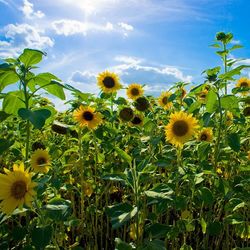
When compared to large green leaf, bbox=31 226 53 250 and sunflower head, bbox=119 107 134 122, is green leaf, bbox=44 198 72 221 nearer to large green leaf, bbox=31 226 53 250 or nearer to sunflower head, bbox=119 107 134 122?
large green leaf, bbox=31 226 53 250

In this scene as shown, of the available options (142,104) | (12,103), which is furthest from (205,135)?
(12,103)

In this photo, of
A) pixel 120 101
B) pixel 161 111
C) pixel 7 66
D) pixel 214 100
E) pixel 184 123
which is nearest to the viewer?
pixel 7 66

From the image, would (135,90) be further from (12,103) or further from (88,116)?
(12,103)

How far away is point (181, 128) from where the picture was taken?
2.51m

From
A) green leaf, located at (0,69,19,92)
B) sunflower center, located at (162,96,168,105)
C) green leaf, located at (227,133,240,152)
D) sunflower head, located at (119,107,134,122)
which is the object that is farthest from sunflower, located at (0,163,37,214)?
sunflower center, located at (162,96,168,105)

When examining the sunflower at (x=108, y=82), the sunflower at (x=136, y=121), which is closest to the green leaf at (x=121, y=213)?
the sunflower at (x=136, y=121)

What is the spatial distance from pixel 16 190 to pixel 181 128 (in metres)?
Result: 1.18

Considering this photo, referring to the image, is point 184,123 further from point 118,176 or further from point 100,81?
point 100,81

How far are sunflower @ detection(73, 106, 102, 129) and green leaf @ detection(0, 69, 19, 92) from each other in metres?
1.02

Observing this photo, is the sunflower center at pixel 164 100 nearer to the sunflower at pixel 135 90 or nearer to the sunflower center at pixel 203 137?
the sunflower at pixel 135 90

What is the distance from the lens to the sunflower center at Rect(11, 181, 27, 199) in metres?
1.61

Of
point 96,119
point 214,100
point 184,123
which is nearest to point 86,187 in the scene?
point 96,119

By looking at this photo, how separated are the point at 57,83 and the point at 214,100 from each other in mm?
878

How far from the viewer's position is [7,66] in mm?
1772
